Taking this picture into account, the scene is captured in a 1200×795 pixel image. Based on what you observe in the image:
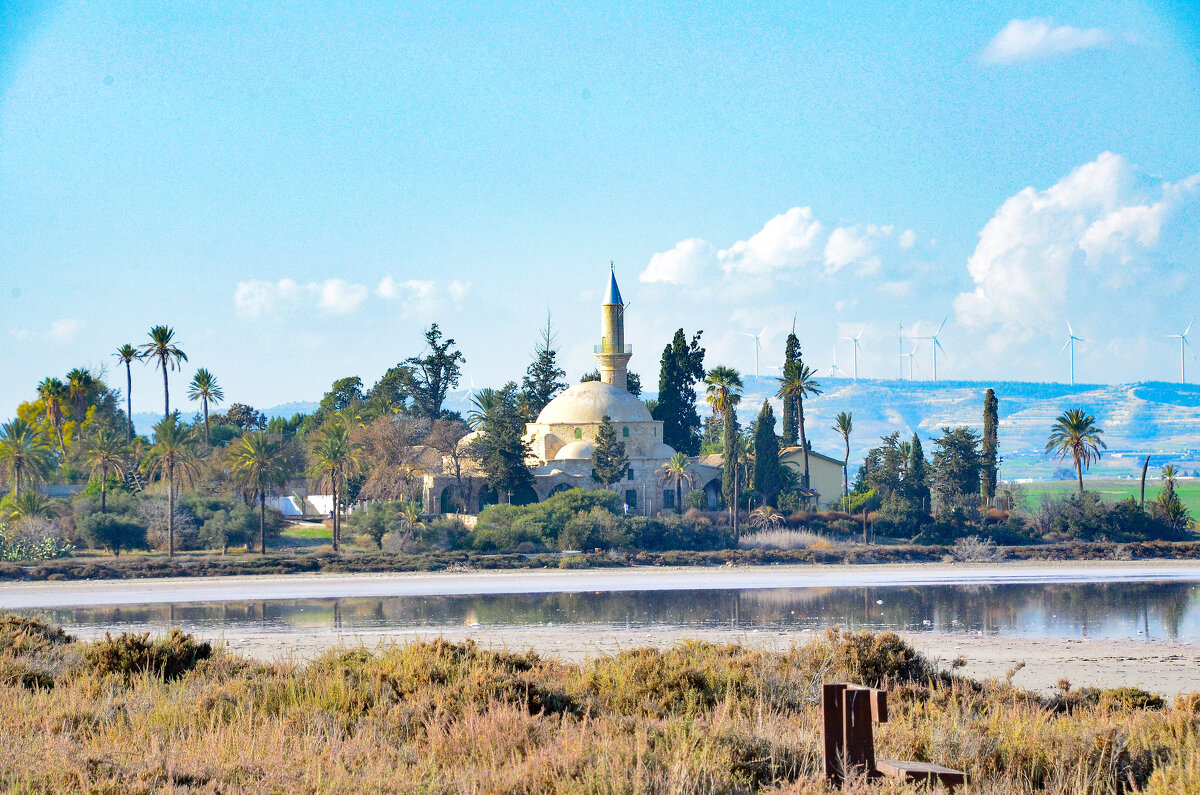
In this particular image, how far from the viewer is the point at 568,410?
56.6m

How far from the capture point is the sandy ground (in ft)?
58.2

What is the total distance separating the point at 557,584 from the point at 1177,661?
20.4 metres

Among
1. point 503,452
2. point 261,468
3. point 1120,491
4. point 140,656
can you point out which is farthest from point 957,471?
point 1120,491

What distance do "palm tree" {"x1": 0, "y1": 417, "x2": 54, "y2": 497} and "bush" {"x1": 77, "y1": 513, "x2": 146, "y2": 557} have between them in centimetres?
489

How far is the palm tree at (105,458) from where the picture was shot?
46.4m

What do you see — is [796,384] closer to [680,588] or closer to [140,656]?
[680,588]

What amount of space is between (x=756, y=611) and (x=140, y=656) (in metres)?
18.2

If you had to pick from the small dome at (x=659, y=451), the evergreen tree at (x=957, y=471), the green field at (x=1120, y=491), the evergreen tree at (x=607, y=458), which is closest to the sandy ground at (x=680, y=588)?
the evergreen tree at (x=957, y=471)

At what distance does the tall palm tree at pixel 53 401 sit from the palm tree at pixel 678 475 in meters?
30.2

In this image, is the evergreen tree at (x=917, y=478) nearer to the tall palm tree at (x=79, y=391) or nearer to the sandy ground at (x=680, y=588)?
the sandy ground at (x=680, y=588)

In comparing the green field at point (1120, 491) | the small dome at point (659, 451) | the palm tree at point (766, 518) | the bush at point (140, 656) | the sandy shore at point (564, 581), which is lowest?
the green field at point (1120, 491)

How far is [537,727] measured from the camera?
8047 millimetres

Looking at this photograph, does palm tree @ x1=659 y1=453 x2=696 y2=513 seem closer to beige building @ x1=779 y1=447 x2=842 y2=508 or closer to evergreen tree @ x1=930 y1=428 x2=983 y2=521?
beige building @ x1=779 y1=447 x2=842 y2=508

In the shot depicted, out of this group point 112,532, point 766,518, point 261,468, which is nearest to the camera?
point 112,532
